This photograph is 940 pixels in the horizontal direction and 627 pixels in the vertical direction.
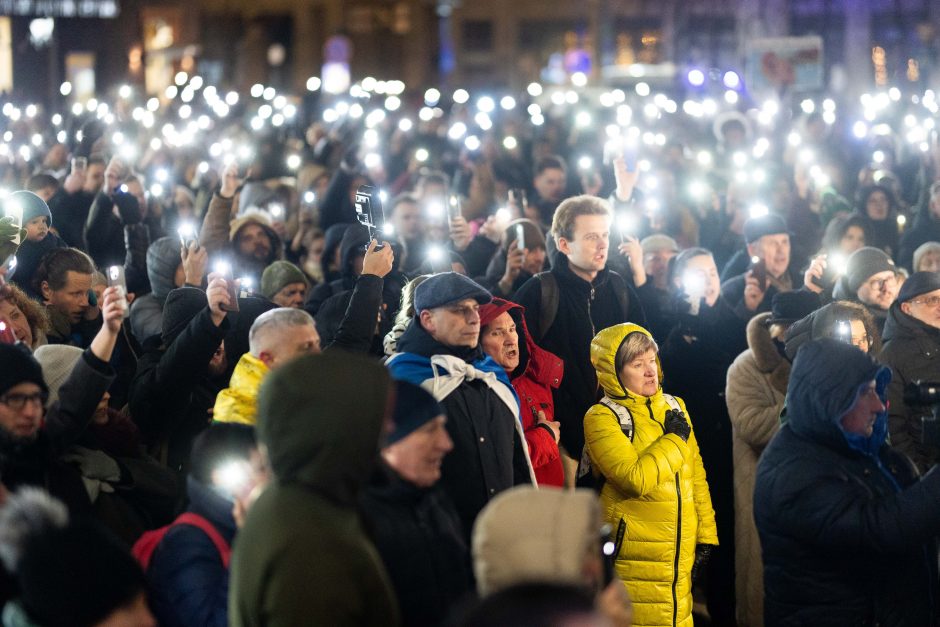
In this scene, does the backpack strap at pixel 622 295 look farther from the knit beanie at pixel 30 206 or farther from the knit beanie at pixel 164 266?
the knit beanie at pixel 30 206

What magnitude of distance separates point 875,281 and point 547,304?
1.86 meters

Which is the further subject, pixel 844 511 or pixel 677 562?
pixel 677 562

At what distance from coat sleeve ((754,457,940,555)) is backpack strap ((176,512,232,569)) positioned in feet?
5.47

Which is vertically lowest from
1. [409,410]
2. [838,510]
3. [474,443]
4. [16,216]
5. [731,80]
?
[838,510]

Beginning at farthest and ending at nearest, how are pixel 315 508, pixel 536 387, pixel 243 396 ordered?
pixel 536 387 → pixel 243 396 → pixel 315 508

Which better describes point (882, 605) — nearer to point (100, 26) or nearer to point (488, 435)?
point (488, 435)

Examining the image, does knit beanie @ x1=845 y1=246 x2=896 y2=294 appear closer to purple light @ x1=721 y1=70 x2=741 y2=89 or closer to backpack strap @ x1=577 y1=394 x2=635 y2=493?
backpack strap @ x1=577 y1=394 x2=635 y2=493

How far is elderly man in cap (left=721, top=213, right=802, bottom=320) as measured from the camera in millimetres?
8195

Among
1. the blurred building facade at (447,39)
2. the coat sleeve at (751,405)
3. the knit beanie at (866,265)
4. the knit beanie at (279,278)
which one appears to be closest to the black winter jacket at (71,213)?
the knit beanie at (279,278)

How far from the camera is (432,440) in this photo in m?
3.81

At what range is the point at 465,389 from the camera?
16.5ft

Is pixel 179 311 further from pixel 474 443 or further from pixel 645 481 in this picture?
pixel 645 481

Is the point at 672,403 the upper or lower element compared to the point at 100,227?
lower

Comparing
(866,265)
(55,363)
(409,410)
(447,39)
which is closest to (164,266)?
(55,363)
